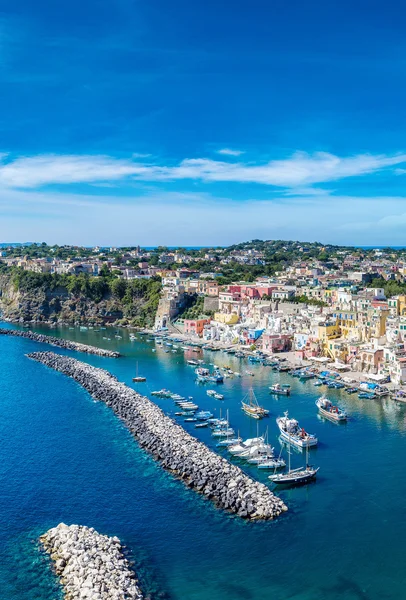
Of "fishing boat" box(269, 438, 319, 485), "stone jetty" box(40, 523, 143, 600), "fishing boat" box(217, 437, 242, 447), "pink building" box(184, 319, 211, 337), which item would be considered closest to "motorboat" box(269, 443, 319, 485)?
"fishing boat" box(269, 438, 319, 485)

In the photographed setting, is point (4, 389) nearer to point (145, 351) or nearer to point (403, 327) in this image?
point (145, 351)

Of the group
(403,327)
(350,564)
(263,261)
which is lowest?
(350,564)

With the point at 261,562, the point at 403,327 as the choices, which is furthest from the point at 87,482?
the point at 403,327

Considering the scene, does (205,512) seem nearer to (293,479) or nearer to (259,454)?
(293,479)

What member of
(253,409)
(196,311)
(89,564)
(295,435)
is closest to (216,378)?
(253,409)

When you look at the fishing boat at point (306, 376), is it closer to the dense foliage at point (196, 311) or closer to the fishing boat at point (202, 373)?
the fishing boat at point (202, 373)
